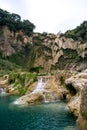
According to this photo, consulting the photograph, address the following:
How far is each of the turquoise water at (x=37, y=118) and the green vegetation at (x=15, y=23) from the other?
93.7 metres

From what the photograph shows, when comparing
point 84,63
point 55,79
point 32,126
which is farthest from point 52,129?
point 84,63

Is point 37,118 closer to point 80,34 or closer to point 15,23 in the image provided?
point 80,34

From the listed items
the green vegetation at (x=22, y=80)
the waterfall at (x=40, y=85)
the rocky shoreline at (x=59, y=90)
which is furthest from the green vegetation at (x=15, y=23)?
the waterfall at (x=40, y=85)

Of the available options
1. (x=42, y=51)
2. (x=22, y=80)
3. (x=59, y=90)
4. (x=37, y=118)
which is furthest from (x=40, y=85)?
(x=42, y=51)

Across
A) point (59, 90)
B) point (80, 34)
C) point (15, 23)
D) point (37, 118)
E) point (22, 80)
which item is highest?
point (15, 23)

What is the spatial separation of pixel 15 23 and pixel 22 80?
69635 mm

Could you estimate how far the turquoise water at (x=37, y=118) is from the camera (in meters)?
36.4

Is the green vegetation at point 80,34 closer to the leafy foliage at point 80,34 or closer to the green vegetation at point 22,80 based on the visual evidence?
the leafy foliage at point 80,34

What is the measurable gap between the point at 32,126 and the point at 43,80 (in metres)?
36.8

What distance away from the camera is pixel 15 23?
14375 cm

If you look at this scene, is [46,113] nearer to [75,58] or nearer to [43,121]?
[43,121]

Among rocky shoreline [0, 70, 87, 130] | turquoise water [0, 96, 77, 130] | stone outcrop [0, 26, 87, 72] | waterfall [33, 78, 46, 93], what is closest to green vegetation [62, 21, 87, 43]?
stone outcrop [0, 26, 87, 72]

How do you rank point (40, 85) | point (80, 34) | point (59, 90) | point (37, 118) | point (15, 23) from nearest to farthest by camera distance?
point (37, 118), point (59, 90), point (40, 85), point (80, 34), point (15, 23)

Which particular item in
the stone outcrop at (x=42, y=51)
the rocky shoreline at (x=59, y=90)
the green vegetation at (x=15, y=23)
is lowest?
the rocky shoreline at (x=59, y=90)
